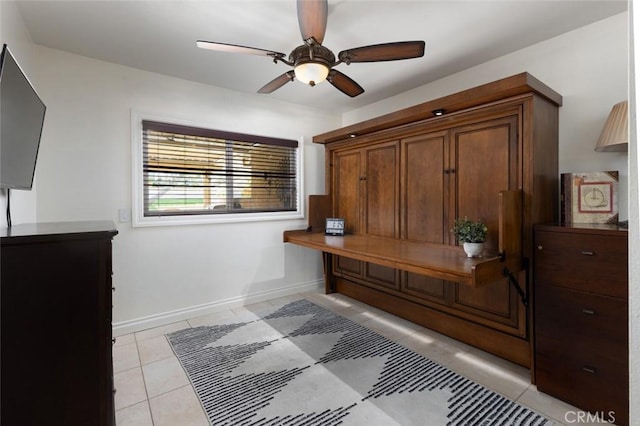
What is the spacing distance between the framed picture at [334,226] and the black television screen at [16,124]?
252cm

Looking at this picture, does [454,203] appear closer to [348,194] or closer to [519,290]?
[519,290]

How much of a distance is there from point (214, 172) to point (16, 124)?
1958mm

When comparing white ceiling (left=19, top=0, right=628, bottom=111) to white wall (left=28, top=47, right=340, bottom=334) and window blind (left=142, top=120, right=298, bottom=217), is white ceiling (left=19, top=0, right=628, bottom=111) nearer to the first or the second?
white wall (left=28, top=47, right=340, bottom=334)

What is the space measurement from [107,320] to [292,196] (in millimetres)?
2774

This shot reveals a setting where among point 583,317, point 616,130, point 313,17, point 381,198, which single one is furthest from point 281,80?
point 583,317

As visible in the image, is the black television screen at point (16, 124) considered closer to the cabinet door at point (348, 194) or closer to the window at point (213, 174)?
the window at point (213, 174)

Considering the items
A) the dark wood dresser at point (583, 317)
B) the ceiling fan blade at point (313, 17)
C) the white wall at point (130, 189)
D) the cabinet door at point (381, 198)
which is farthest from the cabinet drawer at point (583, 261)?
the white wall at point (130, 189)

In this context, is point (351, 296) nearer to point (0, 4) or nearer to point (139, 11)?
point (139, 11)

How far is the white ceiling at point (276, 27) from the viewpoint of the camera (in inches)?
74.1

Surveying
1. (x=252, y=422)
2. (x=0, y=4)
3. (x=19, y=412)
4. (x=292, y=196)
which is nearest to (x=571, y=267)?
(x=252, y=422)

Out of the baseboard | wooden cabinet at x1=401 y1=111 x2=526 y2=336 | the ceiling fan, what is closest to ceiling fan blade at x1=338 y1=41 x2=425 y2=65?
the ceiling fan

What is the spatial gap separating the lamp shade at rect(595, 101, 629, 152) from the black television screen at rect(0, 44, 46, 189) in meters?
2.87

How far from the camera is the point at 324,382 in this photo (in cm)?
199

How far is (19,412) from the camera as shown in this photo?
990 mm
